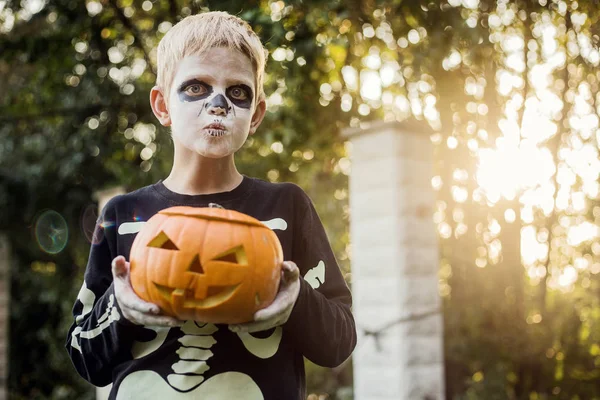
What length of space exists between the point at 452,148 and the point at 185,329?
3997 mm

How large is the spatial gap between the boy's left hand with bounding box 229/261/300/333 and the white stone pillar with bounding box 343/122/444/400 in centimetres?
269

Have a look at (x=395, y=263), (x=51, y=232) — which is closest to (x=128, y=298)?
(x=395, y=263)

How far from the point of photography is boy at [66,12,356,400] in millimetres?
1387

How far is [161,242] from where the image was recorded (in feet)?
4.55

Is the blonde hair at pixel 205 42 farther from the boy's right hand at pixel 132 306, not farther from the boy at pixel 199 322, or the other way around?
the boy's right hand at pixel 132 306

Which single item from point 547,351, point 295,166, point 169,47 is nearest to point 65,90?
point 295,166

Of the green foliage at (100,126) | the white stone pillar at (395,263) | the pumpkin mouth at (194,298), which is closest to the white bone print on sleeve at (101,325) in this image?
the pumpkin mouth at (194,298)

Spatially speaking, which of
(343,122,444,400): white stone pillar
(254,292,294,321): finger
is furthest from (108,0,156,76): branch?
(254,292,294,321): finger

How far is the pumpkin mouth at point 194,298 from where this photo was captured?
4.33 feet

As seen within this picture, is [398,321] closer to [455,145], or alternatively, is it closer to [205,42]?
[455,145]

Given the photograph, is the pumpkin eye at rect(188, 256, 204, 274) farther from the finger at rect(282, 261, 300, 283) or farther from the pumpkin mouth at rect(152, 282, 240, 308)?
the finger at rect(282, 261, 300, 283)

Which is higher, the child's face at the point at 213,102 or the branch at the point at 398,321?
the child's face at the point at 213,102

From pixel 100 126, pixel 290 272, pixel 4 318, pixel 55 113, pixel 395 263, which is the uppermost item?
pixel 55 113

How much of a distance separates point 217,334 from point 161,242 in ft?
0.71
